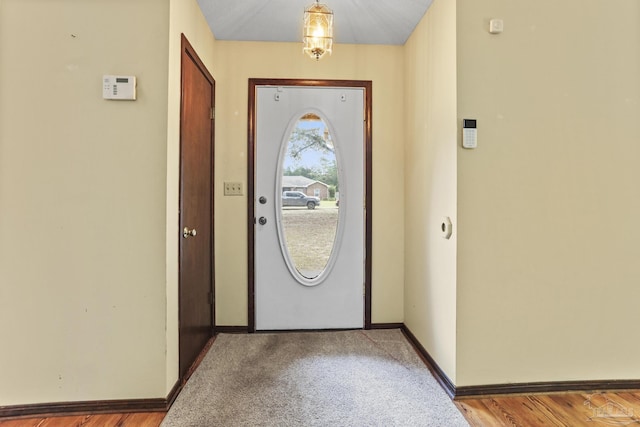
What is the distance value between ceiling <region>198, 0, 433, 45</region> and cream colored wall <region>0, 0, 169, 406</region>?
0.68 meters

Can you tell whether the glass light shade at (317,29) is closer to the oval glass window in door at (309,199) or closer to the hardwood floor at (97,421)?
the oval glass window in door at (309,199)

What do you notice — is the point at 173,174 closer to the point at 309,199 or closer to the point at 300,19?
the point at 309,199

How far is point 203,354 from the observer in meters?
2.21

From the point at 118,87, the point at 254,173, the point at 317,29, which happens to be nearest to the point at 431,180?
the point at 317,29

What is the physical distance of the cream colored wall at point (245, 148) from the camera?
2.55 metres

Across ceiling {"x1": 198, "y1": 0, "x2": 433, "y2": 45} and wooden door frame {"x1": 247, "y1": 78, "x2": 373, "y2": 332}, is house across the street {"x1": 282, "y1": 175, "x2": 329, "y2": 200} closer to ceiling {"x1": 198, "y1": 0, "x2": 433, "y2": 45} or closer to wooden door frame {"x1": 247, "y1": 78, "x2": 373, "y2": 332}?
wooden door frame {"x1": 247, "y1": 78, "x2": 373, "y2": 332}

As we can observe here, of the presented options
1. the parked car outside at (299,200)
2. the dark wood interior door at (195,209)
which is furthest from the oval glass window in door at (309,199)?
the dark wood interior door at (195,209)

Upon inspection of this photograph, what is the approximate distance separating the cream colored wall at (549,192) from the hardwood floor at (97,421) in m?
1.56

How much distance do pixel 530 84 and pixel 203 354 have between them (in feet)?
8.36

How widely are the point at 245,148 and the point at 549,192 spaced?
202 centimetres

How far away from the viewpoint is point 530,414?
1607 millimetres

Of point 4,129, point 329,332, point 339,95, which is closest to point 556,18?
point 339,95

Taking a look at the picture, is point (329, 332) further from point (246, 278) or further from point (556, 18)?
point (556, 18)

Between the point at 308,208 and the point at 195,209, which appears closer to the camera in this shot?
the point at 195,209
